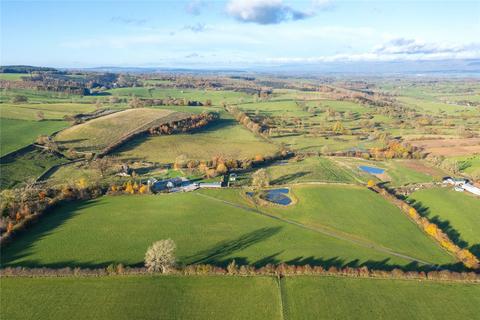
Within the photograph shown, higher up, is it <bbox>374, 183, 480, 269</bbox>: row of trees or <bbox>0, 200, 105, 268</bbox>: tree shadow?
<bbox>0, 200, 105, 268</bbox>: tree shadow

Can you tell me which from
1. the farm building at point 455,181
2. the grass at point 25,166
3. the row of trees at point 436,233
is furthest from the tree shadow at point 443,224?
the grass at point 25,166

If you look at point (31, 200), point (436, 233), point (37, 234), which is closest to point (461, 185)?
point (436, 233)

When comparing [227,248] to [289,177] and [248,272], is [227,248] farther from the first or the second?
[289,177]

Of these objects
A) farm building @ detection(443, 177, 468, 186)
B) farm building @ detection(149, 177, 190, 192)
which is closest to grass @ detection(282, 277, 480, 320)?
farm building @ detection(149, 177, 190, 192)

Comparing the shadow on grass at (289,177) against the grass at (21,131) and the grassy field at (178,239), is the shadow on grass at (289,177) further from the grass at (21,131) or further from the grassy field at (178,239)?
the grass at (21,131)

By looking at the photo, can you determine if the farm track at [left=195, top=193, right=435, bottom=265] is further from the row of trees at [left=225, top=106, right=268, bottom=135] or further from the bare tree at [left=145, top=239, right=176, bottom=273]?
the row of trees at [left=225, top=106, right=268, bottom=135]

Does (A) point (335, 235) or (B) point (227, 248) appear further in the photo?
(A) point (335, 235)
